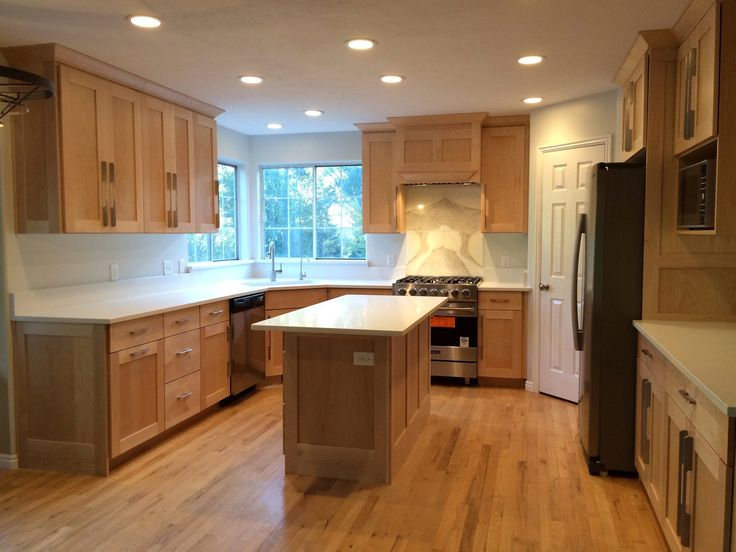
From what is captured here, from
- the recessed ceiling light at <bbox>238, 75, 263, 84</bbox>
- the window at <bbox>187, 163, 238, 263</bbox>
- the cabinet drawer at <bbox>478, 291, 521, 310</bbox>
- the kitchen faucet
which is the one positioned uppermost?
the recessed ceiling light at <bbox>238, 75, 263, 84</bbox>

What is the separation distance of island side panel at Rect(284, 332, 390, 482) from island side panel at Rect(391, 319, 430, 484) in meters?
0.11

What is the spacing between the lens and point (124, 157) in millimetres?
3812

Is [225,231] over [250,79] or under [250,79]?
under

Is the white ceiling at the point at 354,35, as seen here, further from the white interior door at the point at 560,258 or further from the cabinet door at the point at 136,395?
the cabinet door at the point at 136,395

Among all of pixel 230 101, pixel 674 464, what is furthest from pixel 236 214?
pixel 674 464

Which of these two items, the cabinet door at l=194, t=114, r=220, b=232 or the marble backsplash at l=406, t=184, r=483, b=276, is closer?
the cabinet door at l=194, t=114, r=220, b=232

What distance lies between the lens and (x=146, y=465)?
136 inches

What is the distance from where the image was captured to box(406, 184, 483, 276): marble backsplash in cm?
575

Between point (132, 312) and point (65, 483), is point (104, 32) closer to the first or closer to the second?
point (132, 312)

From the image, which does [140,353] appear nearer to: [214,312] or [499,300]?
[214,312]

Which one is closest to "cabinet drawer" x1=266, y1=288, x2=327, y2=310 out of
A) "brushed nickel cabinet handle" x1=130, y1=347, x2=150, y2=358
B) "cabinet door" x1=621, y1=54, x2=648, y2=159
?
"brushed nickel cabinet handle" x1=130, y1=347, x2=150, y2=358

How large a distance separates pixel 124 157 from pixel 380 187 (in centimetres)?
249

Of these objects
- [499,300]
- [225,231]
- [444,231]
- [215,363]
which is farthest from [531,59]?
[225,231]

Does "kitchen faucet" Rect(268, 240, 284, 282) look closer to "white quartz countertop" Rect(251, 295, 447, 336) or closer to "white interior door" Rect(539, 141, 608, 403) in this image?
"white quartz countertop" Rect(251, 295, 447, 336)
